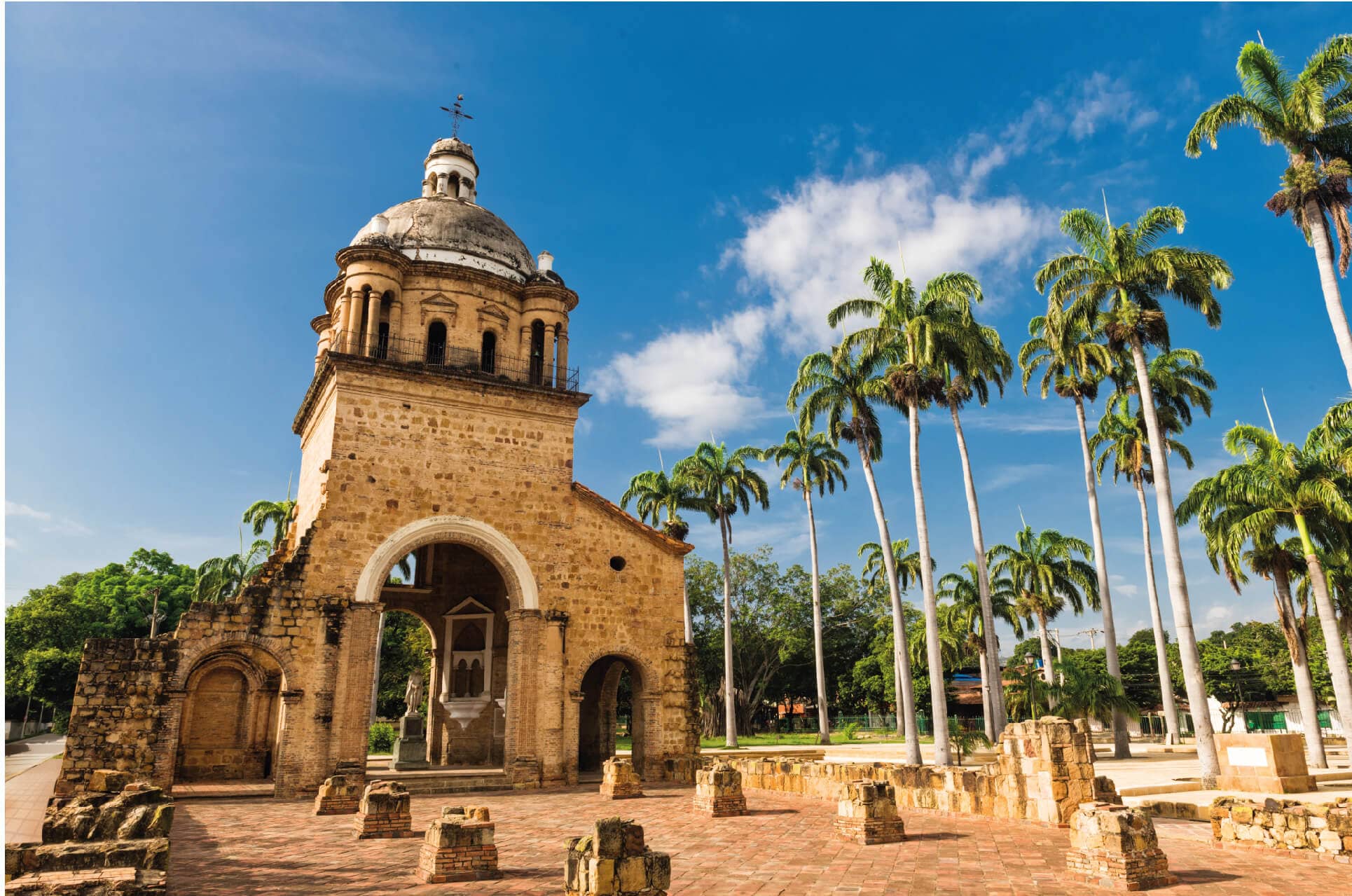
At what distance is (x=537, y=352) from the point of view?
26.5m

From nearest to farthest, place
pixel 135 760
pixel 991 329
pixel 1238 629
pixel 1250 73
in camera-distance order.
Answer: pixel 135 760 → pixel 1250 73 → pixel 991 329 → pixel 1238 629

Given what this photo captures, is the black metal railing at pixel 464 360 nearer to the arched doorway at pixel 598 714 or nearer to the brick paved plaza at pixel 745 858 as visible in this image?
the arched doorway at pixel 598 714

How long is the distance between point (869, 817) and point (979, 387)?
19.9m

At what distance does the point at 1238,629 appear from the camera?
10956 centimetres

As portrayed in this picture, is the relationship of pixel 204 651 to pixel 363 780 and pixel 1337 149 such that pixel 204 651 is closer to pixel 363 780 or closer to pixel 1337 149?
pixel 363 780

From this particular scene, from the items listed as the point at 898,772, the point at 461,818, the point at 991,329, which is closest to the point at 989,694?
the point at 991,329

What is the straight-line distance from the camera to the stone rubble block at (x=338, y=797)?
52.8ft

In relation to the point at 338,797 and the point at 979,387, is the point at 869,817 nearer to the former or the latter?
the point at 338,797

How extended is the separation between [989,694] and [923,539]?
9004 millimetres

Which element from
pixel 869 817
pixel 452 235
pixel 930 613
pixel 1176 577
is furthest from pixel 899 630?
pixel 452 235

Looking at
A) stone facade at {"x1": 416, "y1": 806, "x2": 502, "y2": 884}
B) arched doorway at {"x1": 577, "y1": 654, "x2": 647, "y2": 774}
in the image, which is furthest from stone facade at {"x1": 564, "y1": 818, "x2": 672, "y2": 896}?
arched doorway at {"x1": 577, "y1": 654, "x2": 647, "y2": 774}

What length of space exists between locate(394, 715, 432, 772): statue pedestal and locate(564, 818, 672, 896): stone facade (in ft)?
66.2

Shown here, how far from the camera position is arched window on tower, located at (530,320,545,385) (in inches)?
1026

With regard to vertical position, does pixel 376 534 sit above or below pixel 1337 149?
below
